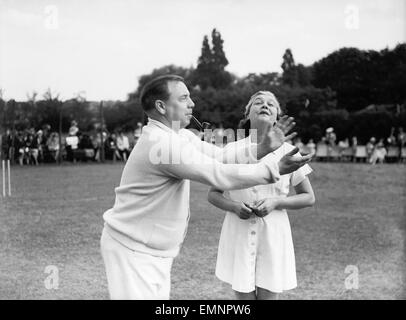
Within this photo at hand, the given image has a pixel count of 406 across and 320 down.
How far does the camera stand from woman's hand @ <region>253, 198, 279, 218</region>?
13.4 ft

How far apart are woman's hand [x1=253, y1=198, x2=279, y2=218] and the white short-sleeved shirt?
0.42ft

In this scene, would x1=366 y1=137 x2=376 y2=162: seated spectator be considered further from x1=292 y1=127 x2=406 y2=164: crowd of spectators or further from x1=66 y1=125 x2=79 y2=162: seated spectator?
x1=66 y1=125 x2=79 y2=162: seated spectator

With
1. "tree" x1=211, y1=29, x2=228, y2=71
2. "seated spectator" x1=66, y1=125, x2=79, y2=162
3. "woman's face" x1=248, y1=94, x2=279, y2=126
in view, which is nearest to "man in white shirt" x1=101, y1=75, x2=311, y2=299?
"woman's face" x1=248, y1=94, x2=279, y2=126

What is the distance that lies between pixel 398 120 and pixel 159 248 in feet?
115

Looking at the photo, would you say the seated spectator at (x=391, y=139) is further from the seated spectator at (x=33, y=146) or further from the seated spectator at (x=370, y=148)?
the seated spectator at (x=33, y=146)

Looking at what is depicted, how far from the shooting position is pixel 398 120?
35.9m

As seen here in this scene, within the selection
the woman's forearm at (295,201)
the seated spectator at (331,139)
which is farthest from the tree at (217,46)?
the woman's forearm at (295,201)

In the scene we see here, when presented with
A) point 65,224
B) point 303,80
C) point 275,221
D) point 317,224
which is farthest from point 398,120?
point 275,221

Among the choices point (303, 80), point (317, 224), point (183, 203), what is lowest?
point (317, 224)

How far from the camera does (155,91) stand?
11.7ft

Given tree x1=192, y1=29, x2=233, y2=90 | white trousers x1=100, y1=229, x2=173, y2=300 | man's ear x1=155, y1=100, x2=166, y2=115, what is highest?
tree x1=192, y1=29, x2=233, y2=90

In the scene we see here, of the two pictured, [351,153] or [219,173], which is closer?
[219,173]
